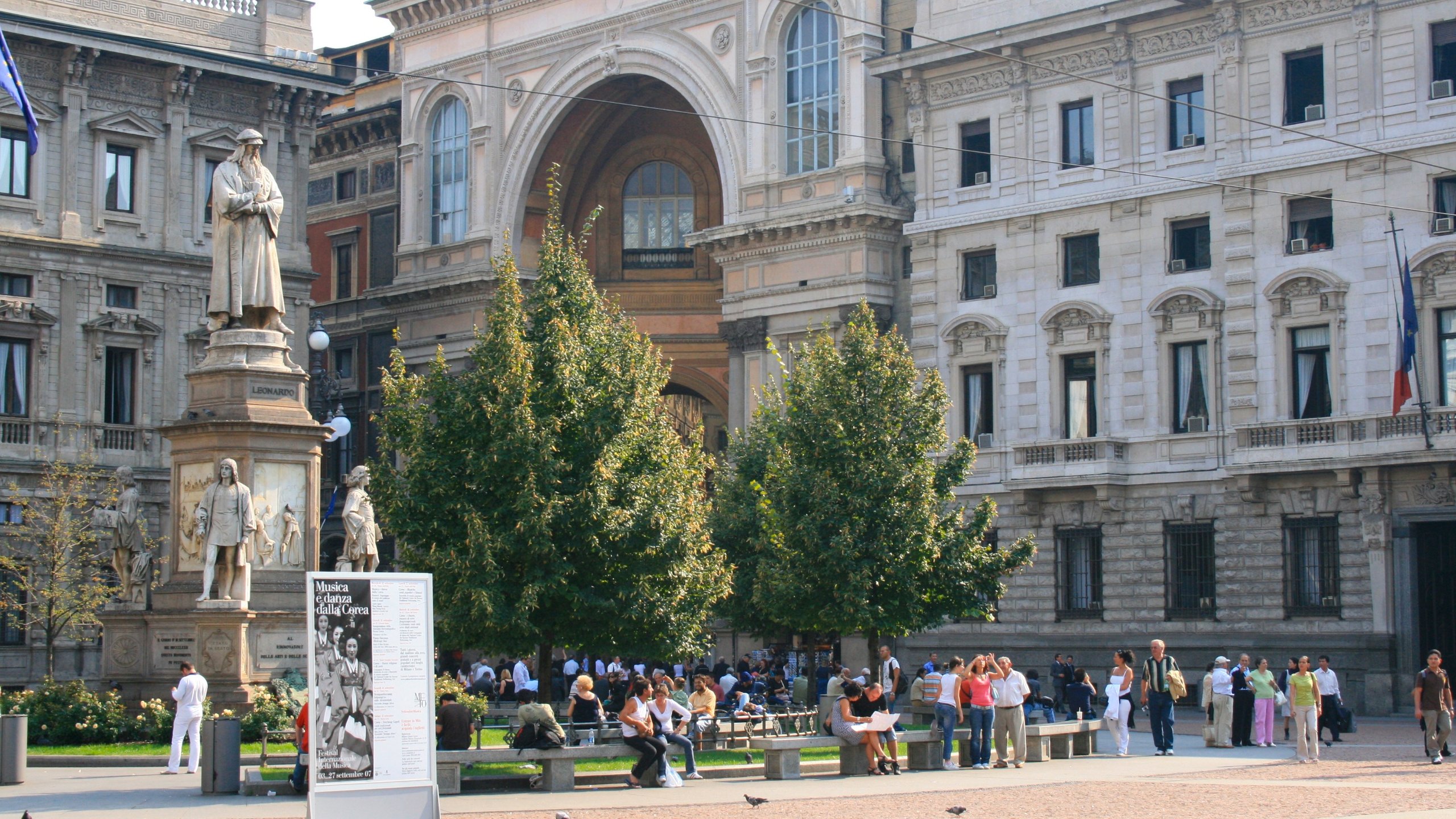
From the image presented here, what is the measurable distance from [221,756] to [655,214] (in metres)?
46.7

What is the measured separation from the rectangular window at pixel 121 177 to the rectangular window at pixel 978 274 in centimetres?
2183

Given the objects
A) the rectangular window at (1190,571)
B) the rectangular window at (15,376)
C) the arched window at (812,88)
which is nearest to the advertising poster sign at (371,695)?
the rectangular window at (1190,571)

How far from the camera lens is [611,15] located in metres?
62.4

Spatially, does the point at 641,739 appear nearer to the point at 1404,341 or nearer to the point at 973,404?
the point at 1404,341

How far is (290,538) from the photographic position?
2616 cm

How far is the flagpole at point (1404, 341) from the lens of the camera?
4144 centimetres

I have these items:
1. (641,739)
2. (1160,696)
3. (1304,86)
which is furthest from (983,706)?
(1304,86)

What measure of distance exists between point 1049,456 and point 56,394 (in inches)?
981

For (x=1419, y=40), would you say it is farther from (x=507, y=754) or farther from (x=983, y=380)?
(x=507, y=754)

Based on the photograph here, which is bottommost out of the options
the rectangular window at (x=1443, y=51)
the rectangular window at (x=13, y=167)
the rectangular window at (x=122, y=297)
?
the rectangular window at (x=122, y=297)

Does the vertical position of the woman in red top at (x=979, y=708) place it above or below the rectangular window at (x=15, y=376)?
below

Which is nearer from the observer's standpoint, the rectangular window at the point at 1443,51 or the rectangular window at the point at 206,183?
the rectangular window at the point at 1443,51

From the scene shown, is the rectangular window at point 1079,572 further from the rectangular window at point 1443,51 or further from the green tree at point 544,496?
the green tree at point 544,496

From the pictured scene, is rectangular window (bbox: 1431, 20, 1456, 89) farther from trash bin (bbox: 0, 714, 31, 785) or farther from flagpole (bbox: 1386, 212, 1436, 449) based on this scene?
trash bin (bbox: 0, 714, 31, 785)
